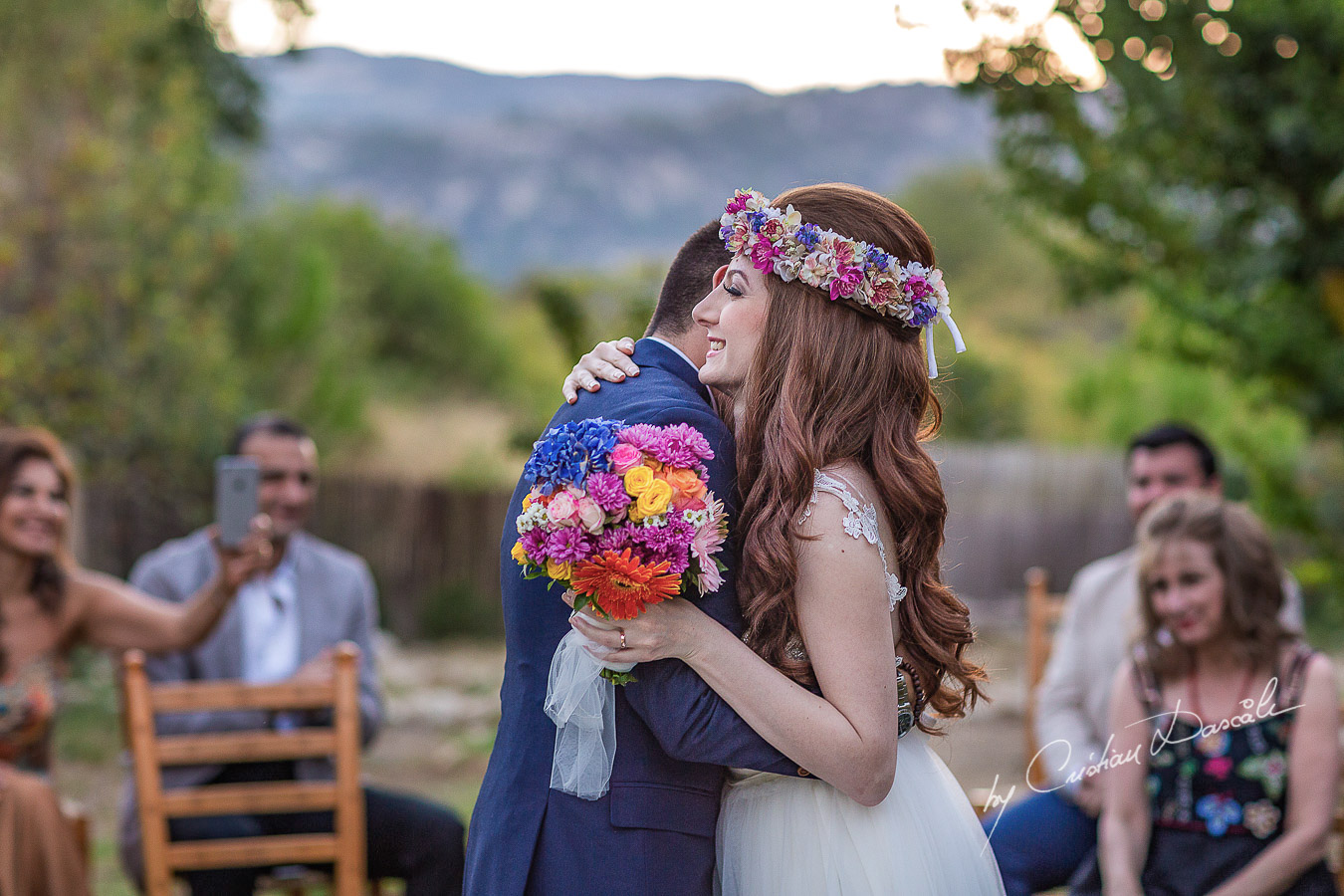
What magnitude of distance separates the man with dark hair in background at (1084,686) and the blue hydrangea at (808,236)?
237cm

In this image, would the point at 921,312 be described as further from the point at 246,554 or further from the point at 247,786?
the point at 247,786

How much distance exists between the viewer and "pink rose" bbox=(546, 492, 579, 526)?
193 centimetres

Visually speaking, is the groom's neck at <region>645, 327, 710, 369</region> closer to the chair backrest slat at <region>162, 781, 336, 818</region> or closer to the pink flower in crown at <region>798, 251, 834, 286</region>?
the pink flower in crown at <region>798, 251, 834, 286</region>

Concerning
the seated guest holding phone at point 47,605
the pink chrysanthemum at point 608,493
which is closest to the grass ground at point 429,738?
the seated guest holding phone at point 47,605

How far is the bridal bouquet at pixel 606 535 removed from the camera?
1.94m

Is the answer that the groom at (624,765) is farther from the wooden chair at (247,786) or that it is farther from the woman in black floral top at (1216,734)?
the wooden chair at (247,786)

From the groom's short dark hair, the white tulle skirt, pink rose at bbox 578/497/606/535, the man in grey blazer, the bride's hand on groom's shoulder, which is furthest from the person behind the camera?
the man in grey blazer

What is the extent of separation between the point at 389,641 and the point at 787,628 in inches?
445

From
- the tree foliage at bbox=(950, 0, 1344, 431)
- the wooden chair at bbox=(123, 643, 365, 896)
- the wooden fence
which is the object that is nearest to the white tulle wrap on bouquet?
the wooden chair at bbox=(123, 643, 365, 896)

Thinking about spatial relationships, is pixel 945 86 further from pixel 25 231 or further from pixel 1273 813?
pixel 25 231

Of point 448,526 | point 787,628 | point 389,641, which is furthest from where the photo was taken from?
point 448,526

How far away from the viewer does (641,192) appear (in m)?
91.4

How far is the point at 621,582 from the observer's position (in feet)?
6.44

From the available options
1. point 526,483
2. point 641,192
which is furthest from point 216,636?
point 641,192
